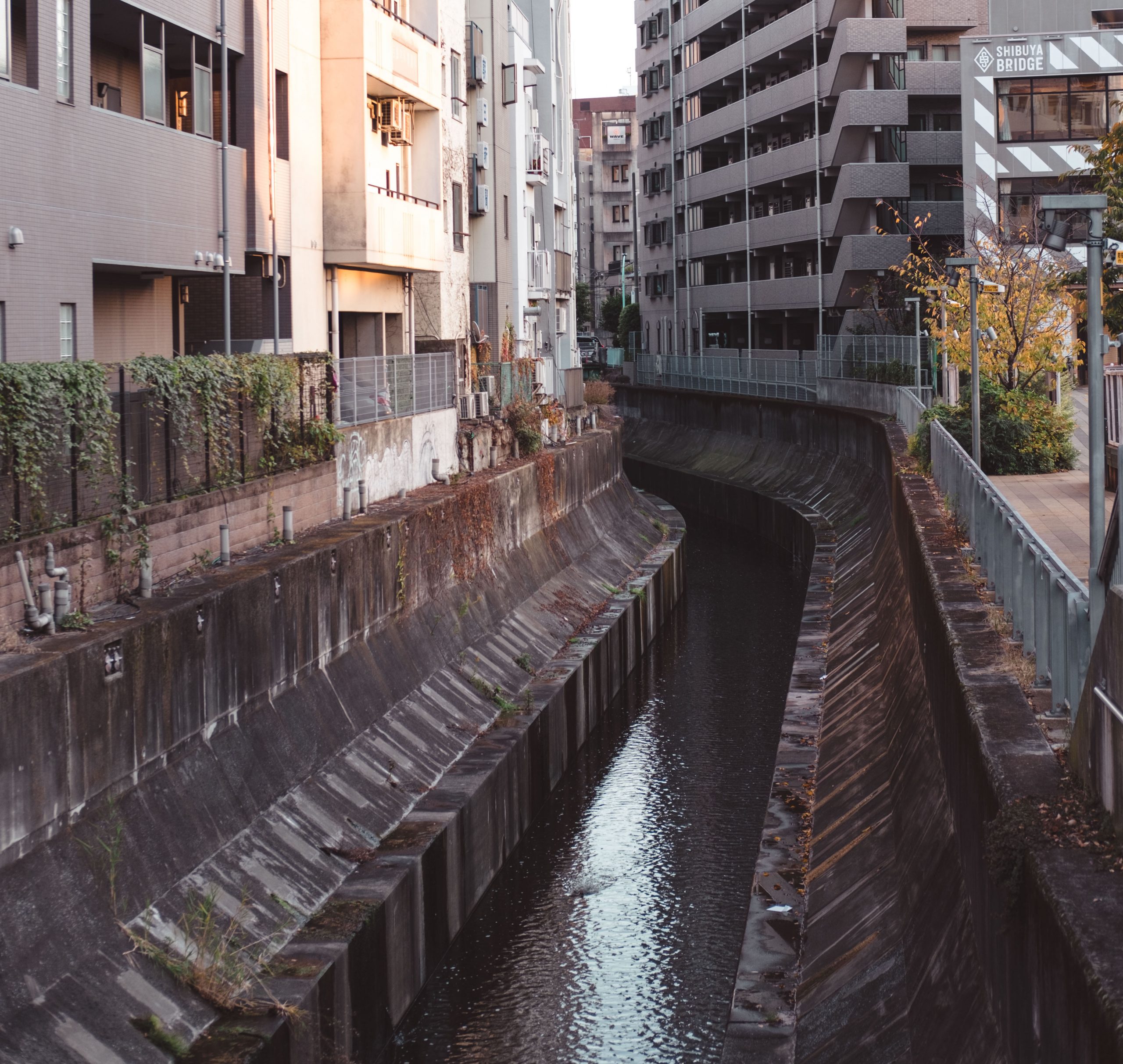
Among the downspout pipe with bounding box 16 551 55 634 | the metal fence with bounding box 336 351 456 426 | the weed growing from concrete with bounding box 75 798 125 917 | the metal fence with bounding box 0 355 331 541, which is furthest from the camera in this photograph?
the metal fence with bounding box 336 351 456 426

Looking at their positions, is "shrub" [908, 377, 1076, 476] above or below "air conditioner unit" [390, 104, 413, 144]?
below

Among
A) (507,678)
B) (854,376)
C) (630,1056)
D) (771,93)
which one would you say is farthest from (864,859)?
(771,93)

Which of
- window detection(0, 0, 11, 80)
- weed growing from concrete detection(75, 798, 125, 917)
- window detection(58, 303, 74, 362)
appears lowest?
weed growing from concrete detection(75, 798, 125, 917)

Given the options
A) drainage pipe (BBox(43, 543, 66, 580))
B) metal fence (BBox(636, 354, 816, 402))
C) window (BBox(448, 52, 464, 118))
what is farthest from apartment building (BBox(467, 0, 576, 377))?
drainage pipe (BBox(43, 543, 66, 580))

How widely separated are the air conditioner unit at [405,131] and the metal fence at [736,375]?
2371 centimetres

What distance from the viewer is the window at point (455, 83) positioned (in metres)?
36.0

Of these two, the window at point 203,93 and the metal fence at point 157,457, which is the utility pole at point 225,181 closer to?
the window at point 203,93

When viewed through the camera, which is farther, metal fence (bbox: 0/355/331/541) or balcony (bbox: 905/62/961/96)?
balcony (bbox: 905/62/961/96)

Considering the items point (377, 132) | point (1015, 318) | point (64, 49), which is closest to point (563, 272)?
point (1015, 318)

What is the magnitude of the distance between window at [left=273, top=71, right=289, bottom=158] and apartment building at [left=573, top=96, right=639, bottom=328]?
103313mm

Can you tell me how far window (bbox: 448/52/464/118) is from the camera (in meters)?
36.0

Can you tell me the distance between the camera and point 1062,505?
77.3ft

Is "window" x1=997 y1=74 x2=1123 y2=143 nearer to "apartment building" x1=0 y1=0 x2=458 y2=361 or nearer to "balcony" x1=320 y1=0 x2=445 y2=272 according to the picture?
"apartment building" x1=0 y1=0 x2=458 y2=361

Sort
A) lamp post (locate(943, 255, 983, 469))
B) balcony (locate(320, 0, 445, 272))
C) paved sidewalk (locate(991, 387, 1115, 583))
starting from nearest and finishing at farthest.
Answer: paved sidewalk (locate(991, 387, 1115, 583)) < lamp post (locate(943, 255, 983, 469)) < balcony (locate(320, 0, 445, 272))
